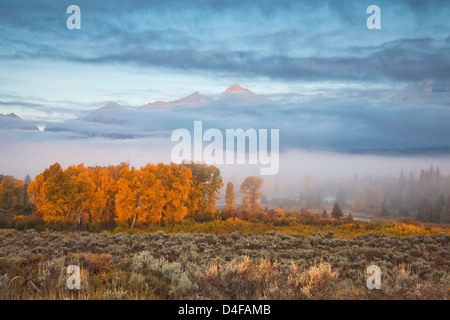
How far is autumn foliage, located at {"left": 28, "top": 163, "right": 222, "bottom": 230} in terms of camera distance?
124ft

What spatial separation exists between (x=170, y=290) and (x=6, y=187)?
238 ft

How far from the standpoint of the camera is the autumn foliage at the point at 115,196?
37812 mm

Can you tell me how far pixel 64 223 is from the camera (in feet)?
124

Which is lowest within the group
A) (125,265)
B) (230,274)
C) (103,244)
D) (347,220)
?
(347,220)

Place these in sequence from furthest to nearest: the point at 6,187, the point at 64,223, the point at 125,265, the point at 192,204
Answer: the point at 6,187 < the point at 192,204 < the point at 64,223 < the point at 125,265

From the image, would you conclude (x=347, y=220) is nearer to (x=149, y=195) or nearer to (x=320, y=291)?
(x=149, y=195)

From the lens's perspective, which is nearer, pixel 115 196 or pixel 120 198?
pixel 120 198

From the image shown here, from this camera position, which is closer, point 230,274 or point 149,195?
point 230,274

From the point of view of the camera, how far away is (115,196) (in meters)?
43.1

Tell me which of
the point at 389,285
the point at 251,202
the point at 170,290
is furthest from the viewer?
the point at 251,202
